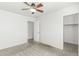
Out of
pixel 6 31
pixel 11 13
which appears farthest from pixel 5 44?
pixel 11 13

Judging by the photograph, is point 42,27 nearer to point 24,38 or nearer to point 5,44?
point 24,38

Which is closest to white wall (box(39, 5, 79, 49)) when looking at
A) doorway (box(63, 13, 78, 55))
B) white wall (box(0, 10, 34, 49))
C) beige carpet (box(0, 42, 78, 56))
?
beige carpet (box(0, 42, 78, 56))

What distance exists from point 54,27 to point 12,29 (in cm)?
296

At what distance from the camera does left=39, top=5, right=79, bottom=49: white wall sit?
11.8 feet

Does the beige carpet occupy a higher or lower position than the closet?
lower

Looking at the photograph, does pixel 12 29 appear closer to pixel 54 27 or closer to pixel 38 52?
pixel 38 52

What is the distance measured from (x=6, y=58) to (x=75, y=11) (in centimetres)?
341

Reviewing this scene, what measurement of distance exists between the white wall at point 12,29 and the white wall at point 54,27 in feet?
5.53

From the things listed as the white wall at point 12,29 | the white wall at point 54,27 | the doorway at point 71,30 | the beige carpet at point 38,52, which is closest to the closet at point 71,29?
the doorway at point 71,30

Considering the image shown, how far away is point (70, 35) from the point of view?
5570mm

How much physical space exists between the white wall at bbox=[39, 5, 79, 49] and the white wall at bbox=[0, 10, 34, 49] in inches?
66.4

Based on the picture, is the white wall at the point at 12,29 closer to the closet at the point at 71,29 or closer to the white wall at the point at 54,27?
the white wall at the point at 54,27

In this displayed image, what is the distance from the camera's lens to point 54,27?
4.42 meters

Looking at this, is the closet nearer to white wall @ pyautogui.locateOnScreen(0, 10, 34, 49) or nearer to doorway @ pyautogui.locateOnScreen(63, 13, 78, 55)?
doorway @ pyautogui.locateOnScreen(63, 13, 78, 55)
